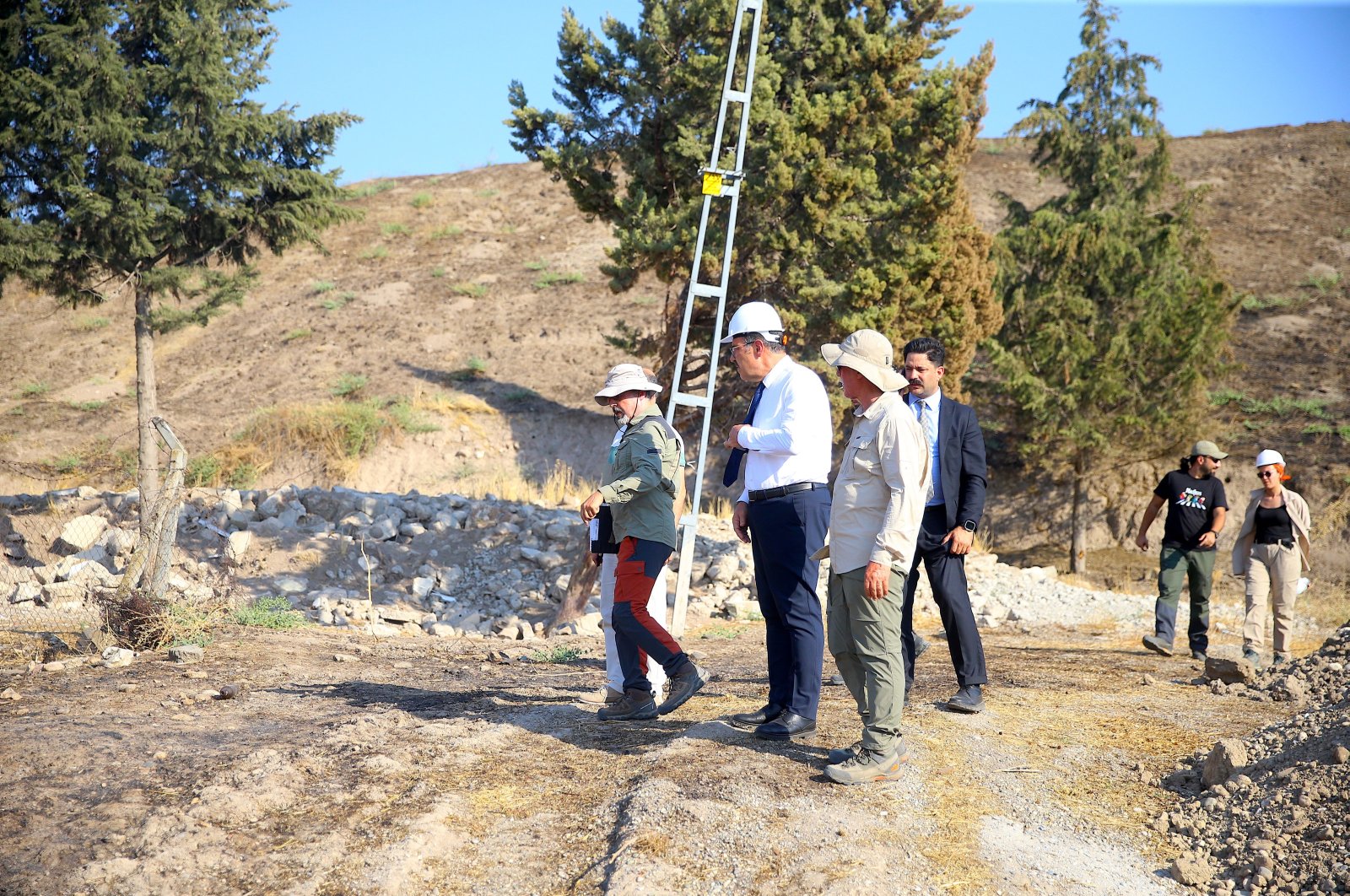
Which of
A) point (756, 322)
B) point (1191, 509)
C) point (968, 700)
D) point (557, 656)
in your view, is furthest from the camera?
point (1191, 509)

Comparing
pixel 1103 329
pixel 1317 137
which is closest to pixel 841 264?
pixel 1103 329

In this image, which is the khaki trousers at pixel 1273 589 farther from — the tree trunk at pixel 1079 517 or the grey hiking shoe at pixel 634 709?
the tree trunk at pixel 1079 517

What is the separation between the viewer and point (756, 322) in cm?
502

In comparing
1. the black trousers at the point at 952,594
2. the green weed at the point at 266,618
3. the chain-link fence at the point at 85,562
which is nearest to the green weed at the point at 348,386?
the chain-link fence at the point at 85,562

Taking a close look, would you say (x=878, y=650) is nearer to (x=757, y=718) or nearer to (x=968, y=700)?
(x=757, y=718)

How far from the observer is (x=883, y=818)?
4.00 metres

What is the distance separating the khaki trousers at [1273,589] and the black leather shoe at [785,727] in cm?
536

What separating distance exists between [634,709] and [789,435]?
1700 millimetres

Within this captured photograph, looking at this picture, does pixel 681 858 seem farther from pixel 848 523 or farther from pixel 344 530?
pixel 344 530

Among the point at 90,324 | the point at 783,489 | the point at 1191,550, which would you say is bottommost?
the point at 1191,550

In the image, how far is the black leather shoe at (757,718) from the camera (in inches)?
196

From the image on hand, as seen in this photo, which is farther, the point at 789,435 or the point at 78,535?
the point at 78,535

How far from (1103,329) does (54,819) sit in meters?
17.7

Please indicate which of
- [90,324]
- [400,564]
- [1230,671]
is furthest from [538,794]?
[90,324]
